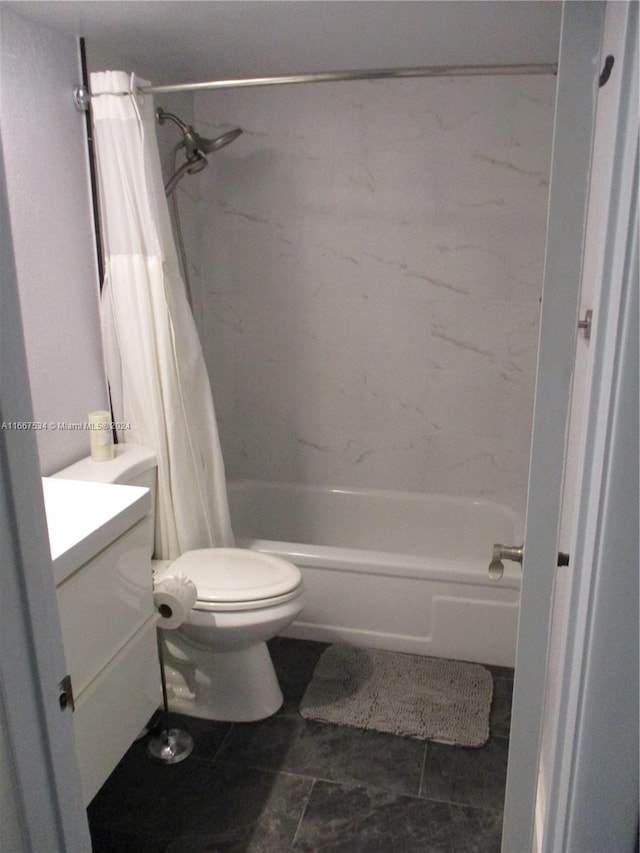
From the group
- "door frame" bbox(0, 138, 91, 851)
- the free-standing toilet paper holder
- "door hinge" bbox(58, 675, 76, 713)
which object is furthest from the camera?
the free-standing toilet paper holder

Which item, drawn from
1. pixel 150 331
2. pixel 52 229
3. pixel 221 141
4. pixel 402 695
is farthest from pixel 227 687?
pixel 221 141

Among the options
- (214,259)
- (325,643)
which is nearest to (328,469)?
(325,643)

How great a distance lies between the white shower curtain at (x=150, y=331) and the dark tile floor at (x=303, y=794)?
64 centimetres

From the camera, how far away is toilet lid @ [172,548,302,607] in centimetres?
193

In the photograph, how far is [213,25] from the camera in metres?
1.88

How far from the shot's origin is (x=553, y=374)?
100 centimetres

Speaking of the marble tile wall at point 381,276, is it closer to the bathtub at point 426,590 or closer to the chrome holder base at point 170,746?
the bathtub at point 426,590

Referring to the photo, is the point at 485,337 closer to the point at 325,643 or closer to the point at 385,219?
the point at 385,219

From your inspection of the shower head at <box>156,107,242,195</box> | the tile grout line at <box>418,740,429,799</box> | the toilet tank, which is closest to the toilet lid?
the toilet tank

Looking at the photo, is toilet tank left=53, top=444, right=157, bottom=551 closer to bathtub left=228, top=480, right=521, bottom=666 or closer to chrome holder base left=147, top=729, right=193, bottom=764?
bathtub left=228, top=480, right=521, bottom=666

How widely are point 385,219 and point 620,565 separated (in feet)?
7.36

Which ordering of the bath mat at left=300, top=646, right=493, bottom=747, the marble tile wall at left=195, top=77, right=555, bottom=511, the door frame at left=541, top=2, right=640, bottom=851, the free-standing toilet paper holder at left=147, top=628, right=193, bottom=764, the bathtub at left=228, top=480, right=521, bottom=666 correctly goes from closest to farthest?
the door frame at left=541, top=2, right=640, bottom=851
the free-standing toilet paper holder at left=147, top=628, right=193, bottom=764
the bath mat at left=300, top=646, right=493, bottom=747
the bathtub at left=228, top=480, right=521, bottom=666
the marble tile wall at left=195, top=77, right=555, bottom=511

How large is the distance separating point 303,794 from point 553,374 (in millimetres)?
1404

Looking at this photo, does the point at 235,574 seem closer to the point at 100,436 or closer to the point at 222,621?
the point at 222,621
